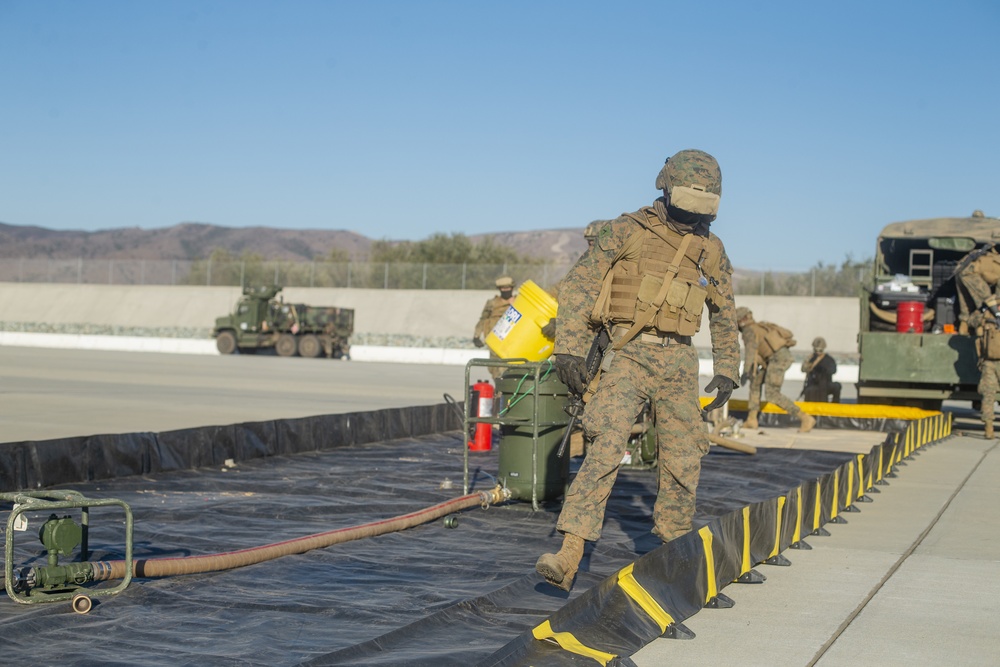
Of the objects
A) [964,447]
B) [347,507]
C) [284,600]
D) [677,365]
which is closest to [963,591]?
[677,365]

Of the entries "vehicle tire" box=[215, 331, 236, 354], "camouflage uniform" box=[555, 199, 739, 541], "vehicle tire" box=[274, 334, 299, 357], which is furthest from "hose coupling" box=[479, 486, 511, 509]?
"vehicle tire" box=[215, 331, 236, 354]

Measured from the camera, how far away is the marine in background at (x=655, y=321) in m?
5.48

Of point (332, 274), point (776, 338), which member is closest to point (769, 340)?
point (776, 338)

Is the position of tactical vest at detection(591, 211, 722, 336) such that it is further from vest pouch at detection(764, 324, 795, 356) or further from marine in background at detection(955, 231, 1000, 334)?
marine in background at detection(955, 231, 1000, 334)

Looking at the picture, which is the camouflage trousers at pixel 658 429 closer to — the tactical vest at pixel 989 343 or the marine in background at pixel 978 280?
the tactical vest at pixel 989 343

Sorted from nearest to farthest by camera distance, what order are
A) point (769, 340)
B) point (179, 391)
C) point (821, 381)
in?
point (769, 340)
point (821, 381)
point (179, 391)

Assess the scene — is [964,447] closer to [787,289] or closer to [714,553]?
[714,553]

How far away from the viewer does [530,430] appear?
781 cm

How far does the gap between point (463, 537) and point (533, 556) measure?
69cm

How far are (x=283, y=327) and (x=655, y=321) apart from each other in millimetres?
34764

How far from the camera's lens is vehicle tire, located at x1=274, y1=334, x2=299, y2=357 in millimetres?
39094

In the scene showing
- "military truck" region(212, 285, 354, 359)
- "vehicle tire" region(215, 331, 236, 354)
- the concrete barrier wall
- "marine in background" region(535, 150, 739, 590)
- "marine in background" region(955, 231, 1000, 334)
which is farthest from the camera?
the concrete barrier wall

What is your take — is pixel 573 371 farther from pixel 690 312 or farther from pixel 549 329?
pixel 549 329

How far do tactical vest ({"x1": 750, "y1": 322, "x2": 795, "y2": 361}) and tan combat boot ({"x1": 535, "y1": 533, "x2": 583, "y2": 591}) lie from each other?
33.3ft
